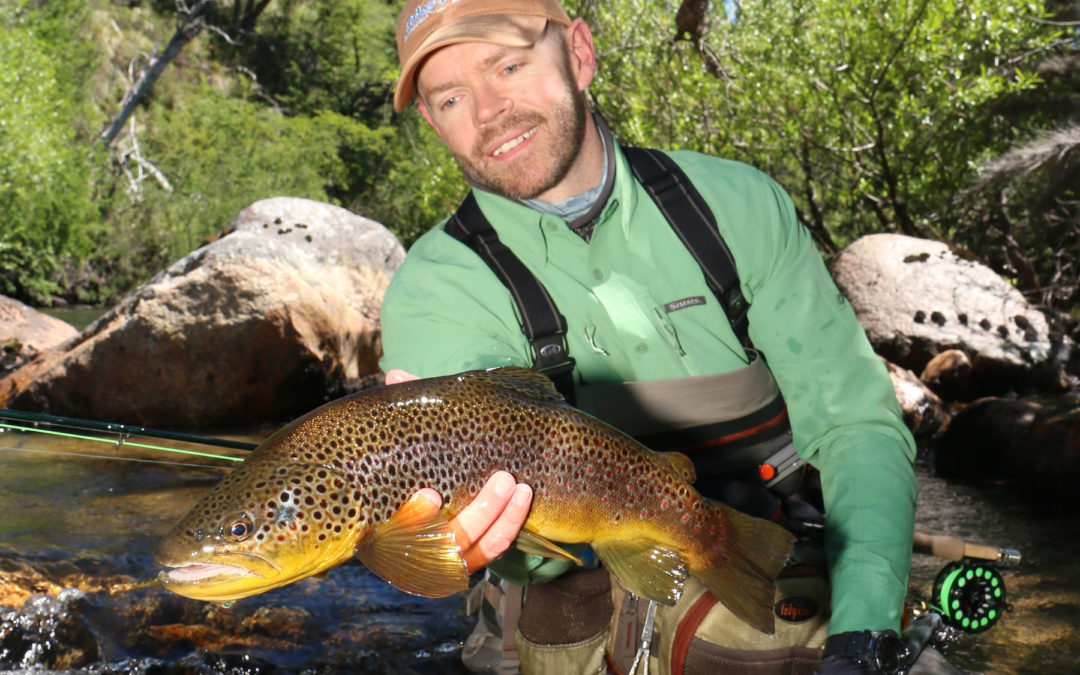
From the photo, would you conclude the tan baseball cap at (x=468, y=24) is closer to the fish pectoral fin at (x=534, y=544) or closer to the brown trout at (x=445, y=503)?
the brown trout at (x=445, y=503)

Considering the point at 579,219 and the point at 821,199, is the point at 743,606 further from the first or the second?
the point at 821,199

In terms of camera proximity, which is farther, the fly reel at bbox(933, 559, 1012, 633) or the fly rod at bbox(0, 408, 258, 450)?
the fly rod at bbox(0, 408, 258, 450)

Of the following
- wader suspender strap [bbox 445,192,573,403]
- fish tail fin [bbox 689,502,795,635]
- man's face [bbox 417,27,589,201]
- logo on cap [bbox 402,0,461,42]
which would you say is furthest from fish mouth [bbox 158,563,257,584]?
logo on cap [bbox 402,0,461,42]

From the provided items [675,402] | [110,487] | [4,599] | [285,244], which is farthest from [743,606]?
[285,244]

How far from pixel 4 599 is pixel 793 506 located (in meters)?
3.99

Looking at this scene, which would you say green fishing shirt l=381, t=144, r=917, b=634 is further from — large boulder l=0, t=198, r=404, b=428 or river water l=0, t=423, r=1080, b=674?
large boulder l=0, t=198, r=404, b=428

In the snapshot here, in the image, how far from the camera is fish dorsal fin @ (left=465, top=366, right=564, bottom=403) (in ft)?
7.32

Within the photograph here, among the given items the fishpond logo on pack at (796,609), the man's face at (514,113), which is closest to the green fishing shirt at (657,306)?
the man's face at (514,113)

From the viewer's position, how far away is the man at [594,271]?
9.53 ft

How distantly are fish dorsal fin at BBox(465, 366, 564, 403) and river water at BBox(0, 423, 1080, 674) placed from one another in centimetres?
262

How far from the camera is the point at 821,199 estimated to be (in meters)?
17.0

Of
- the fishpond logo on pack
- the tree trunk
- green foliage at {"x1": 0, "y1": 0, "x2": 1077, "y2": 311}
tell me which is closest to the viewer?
the fishpond logo on pack

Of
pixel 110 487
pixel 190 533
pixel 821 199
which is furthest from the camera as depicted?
pixel 821 199

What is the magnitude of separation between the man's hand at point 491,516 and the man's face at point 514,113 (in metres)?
1.39
